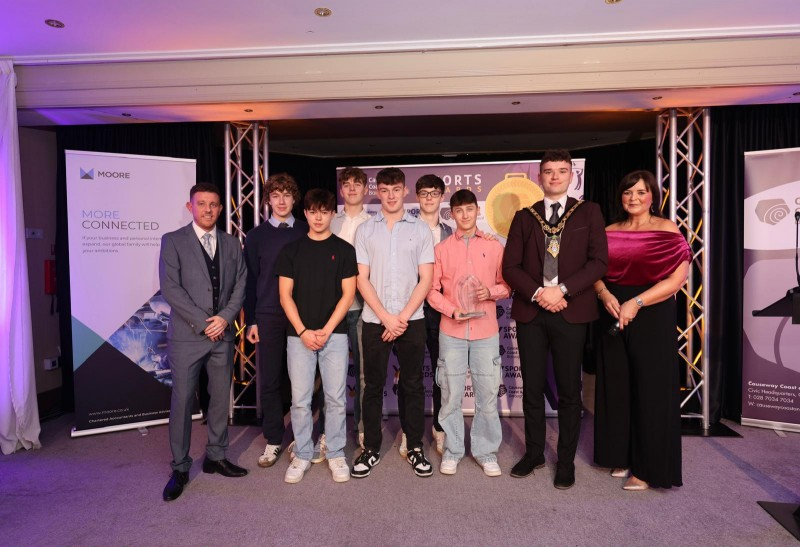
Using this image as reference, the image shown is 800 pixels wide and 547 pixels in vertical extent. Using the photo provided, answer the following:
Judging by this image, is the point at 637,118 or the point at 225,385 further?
the point at 637,118

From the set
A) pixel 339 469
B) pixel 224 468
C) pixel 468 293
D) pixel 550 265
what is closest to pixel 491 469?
pixel 339 469

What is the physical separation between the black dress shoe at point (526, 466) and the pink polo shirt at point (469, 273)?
801 mm

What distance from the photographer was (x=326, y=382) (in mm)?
2922

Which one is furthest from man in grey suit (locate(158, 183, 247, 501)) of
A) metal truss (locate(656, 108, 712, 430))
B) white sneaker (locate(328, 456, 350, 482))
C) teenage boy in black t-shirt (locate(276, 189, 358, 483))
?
metal truss (locate(656, 108, 712, 430))

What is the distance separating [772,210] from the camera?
12.5 ft

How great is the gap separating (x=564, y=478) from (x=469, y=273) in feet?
4.32

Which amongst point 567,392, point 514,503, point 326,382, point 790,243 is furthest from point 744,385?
point 326,382

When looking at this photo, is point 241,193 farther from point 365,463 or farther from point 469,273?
point 365,463

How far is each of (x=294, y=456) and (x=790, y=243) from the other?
161 inches

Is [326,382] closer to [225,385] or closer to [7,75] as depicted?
[225,385]

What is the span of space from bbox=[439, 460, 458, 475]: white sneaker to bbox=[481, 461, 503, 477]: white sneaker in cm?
18

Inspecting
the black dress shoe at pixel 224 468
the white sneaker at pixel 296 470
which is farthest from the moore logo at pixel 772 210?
the black dress shoe at pixel 224 468

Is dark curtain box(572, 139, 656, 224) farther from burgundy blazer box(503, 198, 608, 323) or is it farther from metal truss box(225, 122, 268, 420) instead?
metal truss box(225, 122, 268, 420)

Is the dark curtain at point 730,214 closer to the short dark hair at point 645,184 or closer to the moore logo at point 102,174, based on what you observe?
the short dark hair at point 645,184
